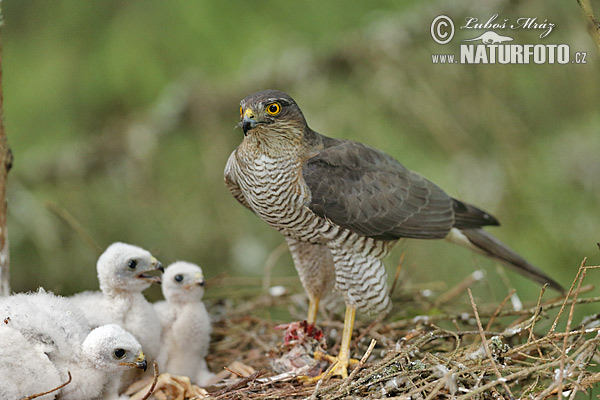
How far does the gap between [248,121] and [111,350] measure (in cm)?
136

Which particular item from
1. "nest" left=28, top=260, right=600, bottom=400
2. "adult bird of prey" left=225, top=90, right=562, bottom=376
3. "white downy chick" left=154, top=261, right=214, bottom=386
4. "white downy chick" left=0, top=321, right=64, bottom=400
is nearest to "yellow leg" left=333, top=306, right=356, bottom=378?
"adult bird of prey" left=225, top=90, right=562, bottom=376

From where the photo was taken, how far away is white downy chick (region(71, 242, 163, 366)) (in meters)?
3.62

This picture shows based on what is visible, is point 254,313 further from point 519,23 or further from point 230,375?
point 519,23

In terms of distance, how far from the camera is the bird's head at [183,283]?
3.85 meters

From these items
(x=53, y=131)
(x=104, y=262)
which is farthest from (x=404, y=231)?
(x=53, y=131)

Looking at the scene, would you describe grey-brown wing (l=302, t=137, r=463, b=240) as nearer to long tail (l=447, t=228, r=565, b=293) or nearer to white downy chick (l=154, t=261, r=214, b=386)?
long tail (l=447, t=228, r=565, b=293)

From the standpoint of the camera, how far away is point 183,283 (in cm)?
386

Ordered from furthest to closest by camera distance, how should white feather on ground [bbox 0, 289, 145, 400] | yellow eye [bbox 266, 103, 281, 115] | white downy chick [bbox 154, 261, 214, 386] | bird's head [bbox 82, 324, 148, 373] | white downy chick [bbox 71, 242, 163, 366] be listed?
1. white downy chick [bbox 154, 261, 214, 386]
2. white downy chick [bbox 71, 242, 163, 366]
3. yellow eye [bbox 266, 103, 281, 115]
4. bird's head [bbox 82, 324, 148, 373]
5. white feather on ground [bbox 0, 289, 145, 400]

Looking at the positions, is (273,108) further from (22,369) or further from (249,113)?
(22,369)

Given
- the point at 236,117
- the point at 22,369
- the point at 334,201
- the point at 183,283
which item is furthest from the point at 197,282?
the point at 236,117

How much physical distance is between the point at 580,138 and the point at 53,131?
4412 mm

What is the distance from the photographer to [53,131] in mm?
4848

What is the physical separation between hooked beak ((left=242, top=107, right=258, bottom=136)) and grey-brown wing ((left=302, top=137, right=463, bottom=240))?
0.42m
